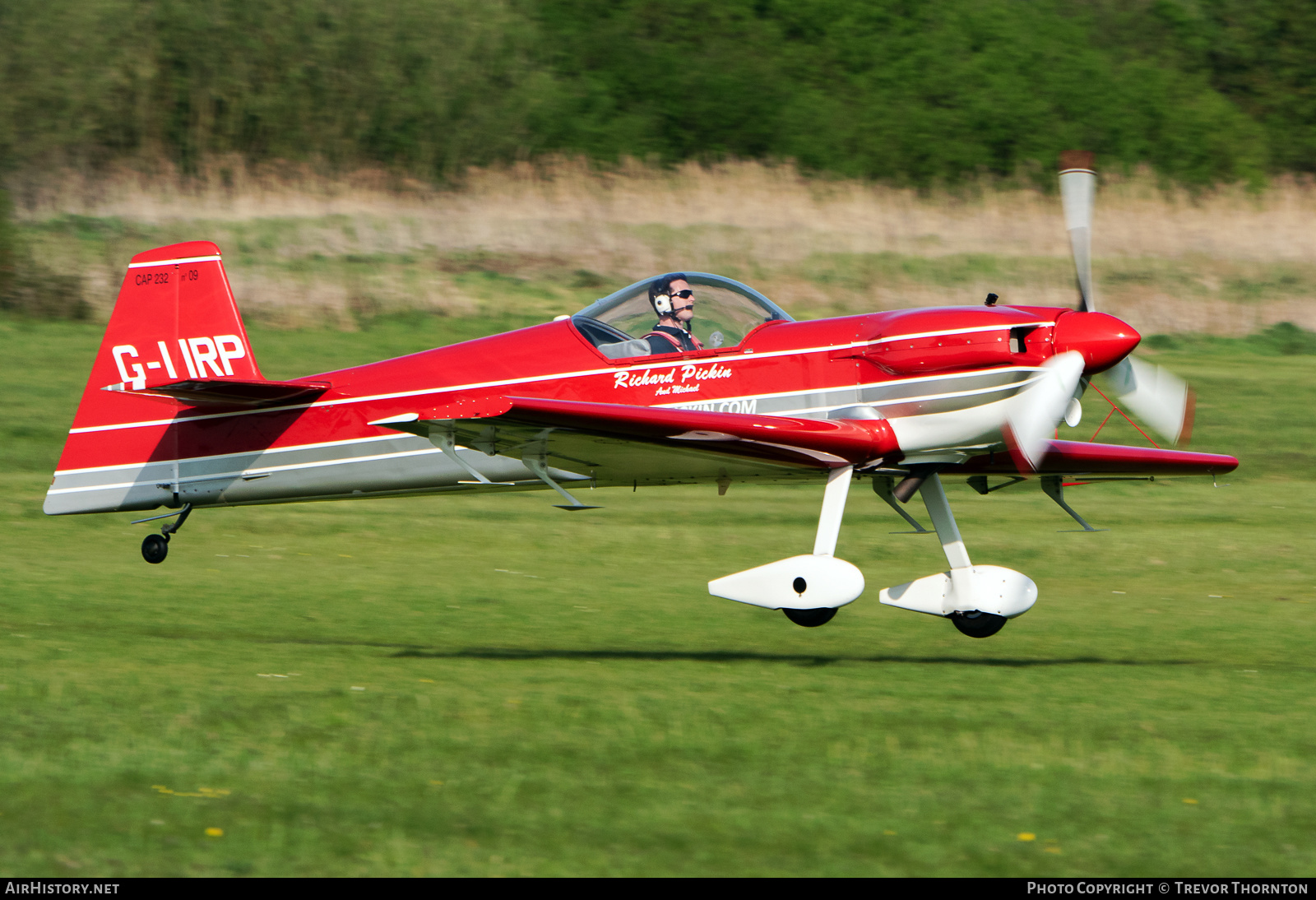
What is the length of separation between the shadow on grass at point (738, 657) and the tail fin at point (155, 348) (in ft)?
10.5

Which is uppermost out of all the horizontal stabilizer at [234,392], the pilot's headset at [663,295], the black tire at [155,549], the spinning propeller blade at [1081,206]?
the spinning propeller blade at [1081,206]

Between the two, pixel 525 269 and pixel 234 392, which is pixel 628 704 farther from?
pixel 525 269

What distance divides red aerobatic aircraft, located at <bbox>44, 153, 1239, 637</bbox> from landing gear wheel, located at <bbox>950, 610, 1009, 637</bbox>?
0.6 inches

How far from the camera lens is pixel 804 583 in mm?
8641

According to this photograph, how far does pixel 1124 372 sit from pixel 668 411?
3.25m

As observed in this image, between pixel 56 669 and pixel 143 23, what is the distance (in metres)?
28.4

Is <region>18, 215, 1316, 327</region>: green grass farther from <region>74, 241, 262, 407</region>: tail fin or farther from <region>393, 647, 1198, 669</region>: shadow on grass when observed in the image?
<region>393, 647, 1198, 669</region>: shadow on grass

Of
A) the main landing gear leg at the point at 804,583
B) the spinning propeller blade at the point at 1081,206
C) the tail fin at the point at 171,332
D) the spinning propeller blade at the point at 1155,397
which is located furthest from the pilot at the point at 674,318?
the tail fin at the point at 171,332

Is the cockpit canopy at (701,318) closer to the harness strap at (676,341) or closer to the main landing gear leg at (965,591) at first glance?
the harness strap at (676,341)

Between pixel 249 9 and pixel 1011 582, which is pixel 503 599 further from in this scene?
pixel 249 9

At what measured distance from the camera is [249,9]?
33.7 meters

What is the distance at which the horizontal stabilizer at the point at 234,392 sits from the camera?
385 inches

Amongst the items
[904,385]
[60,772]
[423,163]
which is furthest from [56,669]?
[423,163]

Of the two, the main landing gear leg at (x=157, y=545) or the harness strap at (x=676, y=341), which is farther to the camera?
the main landing gear leg at (x=157, y=545)
